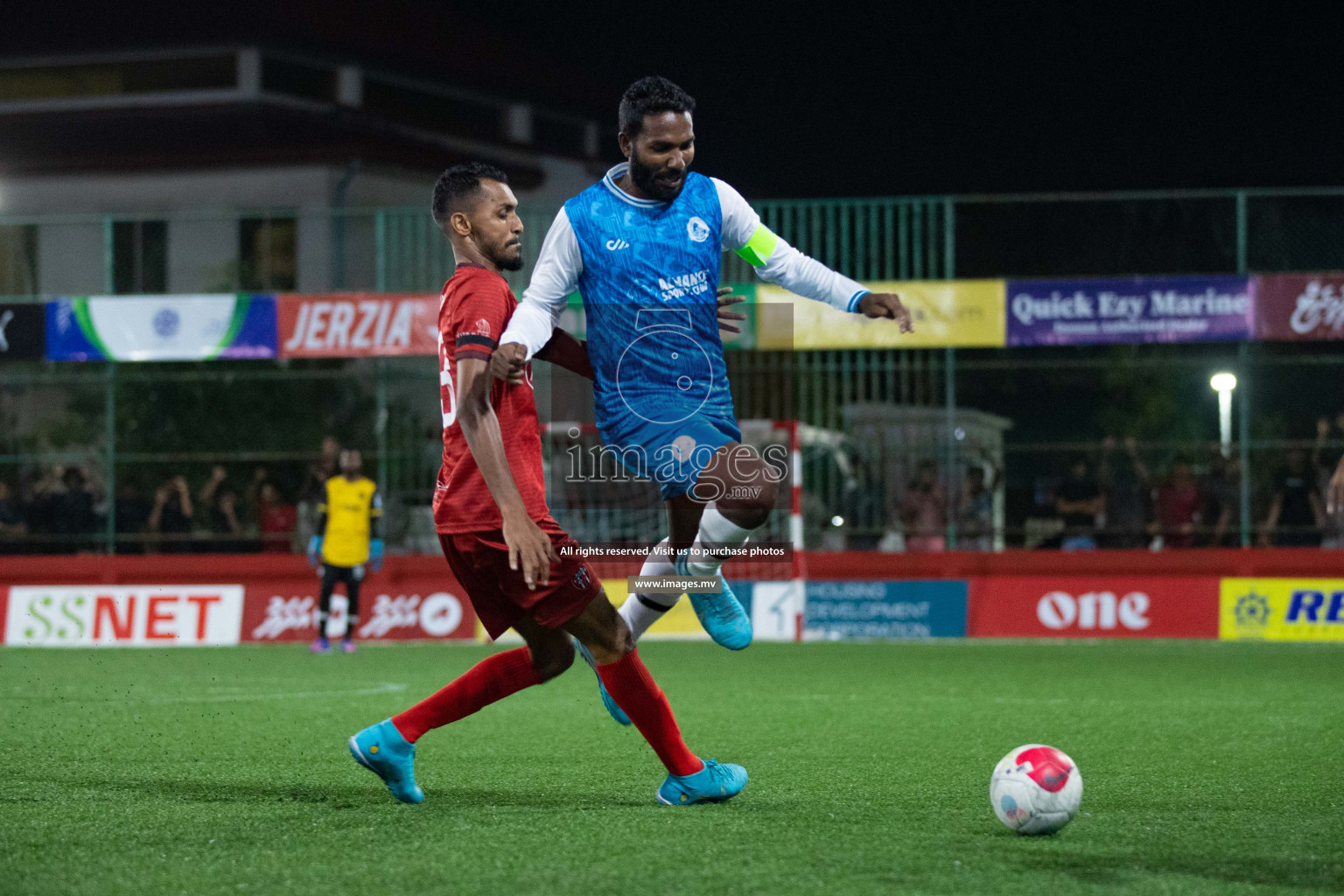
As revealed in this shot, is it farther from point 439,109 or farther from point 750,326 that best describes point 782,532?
point 439,109

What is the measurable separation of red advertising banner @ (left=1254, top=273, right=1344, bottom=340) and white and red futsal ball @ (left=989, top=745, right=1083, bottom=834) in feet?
41.8

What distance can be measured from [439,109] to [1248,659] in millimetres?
28614

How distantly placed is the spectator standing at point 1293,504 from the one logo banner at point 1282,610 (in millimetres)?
853

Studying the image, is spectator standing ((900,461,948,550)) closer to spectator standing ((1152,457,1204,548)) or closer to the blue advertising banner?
the blue advertising banner

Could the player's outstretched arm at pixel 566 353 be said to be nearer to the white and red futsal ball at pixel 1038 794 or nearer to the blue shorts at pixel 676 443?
the blue shorts at pixel 676 443

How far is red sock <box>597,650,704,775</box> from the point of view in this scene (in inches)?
209

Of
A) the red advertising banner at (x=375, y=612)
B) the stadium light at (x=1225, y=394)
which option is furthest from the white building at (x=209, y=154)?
the stadium light at (x=1225, y=394)

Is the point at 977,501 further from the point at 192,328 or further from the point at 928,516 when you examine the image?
the point at 192,328

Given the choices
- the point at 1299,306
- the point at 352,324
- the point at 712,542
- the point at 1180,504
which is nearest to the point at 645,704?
the point at 712,542

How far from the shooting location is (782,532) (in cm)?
1636

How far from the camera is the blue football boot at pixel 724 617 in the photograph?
19.4ft

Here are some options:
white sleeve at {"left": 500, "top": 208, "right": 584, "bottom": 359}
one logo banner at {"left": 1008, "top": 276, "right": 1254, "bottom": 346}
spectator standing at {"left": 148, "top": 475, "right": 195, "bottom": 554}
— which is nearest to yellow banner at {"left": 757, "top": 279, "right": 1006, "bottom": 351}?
one logo banner at {"left": 1008, "top": 276, "right": 1254, "bottom": 346}

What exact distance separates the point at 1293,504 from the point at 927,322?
4290mm

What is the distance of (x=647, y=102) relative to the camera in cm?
555
